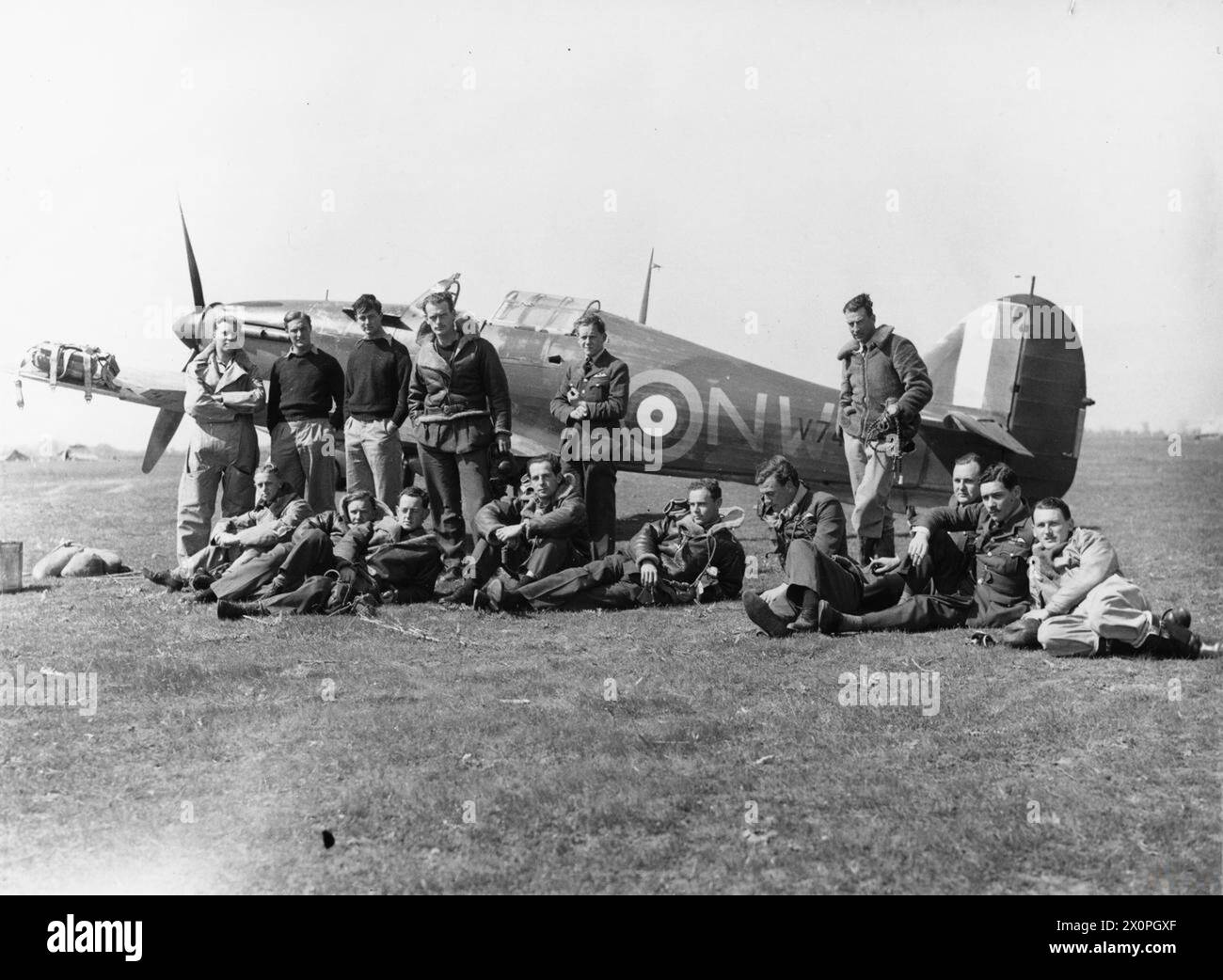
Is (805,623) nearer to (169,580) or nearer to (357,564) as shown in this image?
(357,564)

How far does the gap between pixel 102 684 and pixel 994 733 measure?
446 centimetres

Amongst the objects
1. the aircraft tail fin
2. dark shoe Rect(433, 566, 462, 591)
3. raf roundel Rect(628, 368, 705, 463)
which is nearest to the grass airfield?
dark shoe Rect(433, 566, 462, 591)

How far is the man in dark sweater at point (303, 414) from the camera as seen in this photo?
359 inches

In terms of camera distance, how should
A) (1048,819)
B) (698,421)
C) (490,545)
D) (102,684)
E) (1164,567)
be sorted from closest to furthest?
(1048,819) < (102,684) < (490,545) < (1164,567) < (698,421)

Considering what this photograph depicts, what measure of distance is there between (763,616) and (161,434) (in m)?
8.79

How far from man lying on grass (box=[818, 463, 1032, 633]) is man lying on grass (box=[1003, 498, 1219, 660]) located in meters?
0.52

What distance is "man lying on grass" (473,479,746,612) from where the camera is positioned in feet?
26.2

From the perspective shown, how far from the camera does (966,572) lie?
749 centimetres

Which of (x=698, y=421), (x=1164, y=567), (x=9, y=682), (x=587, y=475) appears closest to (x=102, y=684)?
(x=9, y=682)

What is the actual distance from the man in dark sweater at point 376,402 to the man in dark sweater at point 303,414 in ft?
0.60

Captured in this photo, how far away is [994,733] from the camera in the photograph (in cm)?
489

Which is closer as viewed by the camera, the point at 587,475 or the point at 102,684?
the point at 102,684
